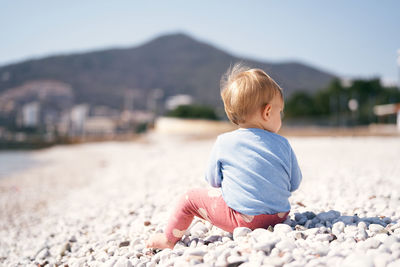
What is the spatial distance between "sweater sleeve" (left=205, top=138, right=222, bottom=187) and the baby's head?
221 millimetres

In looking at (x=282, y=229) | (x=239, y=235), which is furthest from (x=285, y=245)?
(x=239, y=235)

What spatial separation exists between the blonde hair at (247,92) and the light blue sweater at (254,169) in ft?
0.40

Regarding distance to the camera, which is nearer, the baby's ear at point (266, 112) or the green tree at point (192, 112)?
the baby's ear at point (266, 112)

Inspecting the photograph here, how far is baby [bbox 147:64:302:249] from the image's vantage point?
1.76m

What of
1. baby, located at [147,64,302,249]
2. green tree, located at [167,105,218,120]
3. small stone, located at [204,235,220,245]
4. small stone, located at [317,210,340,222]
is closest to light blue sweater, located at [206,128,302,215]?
baby, located at [147,64,302,249]

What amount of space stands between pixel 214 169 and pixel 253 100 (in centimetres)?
47

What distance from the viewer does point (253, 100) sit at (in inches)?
69.4

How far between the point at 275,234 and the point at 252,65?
107cm

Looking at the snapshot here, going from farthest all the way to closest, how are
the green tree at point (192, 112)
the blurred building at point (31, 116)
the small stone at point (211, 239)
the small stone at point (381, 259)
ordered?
the blurred building at point (31, 116), the green tree at point (192, 112), the small stone at point (211, 239), the small stone at point (381, 259)

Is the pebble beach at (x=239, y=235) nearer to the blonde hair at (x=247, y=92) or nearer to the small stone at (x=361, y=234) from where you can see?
the small stone at (x=361, y=234)

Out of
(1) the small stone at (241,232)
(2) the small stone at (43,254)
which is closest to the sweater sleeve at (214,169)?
(1) the small stone at (241,232)

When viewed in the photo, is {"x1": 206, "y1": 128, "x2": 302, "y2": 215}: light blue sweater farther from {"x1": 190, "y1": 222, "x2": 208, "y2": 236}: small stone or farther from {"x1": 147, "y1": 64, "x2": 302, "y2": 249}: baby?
{"x1": 190, "y1": 222, "x2": 208, "y2": 236}: small stone

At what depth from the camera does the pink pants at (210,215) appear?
183cm

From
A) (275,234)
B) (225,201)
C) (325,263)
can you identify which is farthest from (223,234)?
(325,263)
